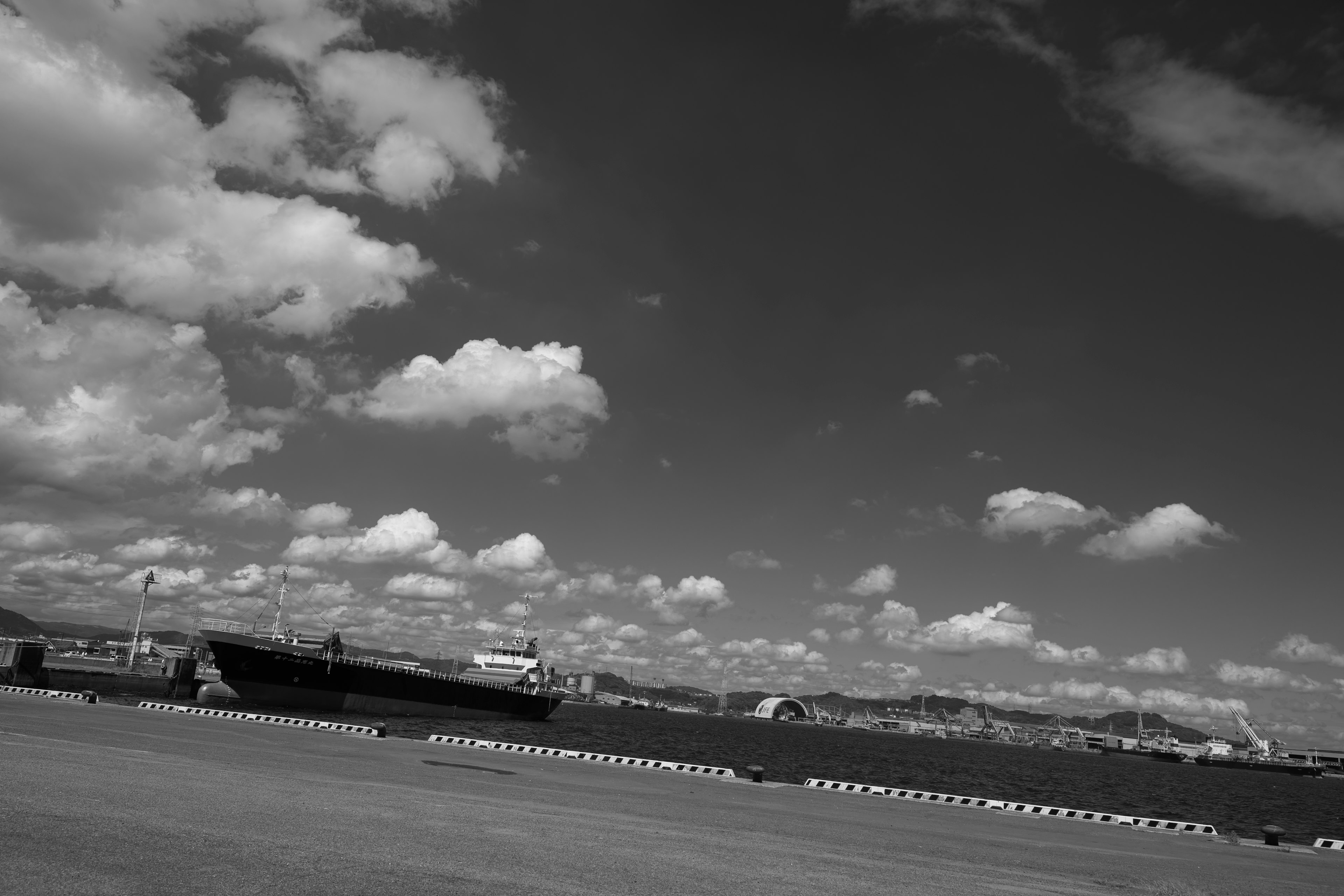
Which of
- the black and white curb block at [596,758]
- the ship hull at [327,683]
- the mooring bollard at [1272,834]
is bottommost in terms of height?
the ship hull at [327,683]

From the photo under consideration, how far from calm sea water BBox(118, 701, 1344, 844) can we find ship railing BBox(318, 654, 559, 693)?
4039 millimetres

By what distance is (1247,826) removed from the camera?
4656 centimetres

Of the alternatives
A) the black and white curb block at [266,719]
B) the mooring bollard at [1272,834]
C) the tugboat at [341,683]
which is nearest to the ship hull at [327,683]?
the tugboat at [341,683]

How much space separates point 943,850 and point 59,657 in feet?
426

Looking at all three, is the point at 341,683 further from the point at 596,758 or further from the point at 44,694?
the point at 596,758

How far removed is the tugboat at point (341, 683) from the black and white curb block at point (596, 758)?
1573 inches

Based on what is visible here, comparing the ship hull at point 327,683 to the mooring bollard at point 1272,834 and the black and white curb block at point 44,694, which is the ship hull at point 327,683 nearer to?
the black and white curb block at point 44,694

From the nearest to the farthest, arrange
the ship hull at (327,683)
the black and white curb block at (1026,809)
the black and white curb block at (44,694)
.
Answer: the black and white curb block at (1026,809) → the black and white curb block at (44,694) → the ship hull at (327,683)

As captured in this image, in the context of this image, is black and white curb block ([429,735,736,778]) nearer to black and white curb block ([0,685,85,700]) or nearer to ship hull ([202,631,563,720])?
black and white curb block ([0,685,85,700])

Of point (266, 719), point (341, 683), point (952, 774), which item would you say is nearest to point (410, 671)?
point (341, 683)

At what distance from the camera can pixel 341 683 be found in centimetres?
7388

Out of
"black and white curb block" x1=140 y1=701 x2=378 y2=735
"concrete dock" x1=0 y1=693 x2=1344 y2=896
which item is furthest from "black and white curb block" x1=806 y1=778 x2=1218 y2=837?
"black and white curb block" x1=140 y1=701 x2=378 y2=735

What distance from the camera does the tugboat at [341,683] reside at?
69.8 metres

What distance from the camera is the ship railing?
Answer: 75.8 meters
